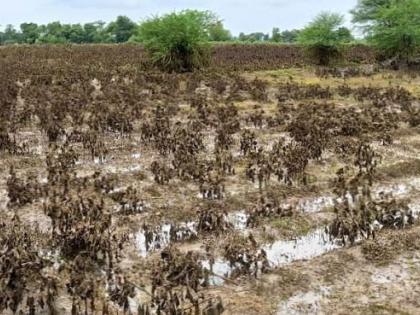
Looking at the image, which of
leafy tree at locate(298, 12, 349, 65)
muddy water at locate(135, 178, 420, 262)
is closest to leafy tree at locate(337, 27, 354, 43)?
leafy tree at locate(298, 12, 349, 65)

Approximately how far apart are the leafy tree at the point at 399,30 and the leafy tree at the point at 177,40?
942 cm

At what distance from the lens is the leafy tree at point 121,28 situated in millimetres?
81938

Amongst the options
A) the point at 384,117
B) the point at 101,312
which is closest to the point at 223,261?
the point at 101,312

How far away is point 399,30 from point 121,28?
197 ft

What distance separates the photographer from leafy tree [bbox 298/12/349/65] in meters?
30.6

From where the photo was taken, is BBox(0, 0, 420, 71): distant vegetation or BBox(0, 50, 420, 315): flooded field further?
BBox(0, 0, 420, 71): distant vegetation

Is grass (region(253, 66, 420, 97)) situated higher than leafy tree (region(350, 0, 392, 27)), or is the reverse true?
leafy tree (region(350, 0, 392, 27))

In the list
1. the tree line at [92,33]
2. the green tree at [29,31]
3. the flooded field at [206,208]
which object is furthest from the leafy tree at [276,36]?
the flooded field at [206,208]

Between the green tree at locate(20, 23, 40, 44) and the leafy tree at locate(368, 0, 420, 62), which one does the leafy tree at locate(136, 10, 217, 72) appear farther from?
the green tree at locate(20, 23, 40, 44)

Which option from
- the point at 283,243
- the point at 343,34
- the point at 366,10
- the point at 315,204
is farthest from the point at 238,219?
the point at 366,10

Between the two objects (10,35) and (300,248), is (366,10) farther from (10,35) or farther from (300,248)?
(10,35)

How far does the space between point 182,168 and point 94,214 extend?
2.86 m

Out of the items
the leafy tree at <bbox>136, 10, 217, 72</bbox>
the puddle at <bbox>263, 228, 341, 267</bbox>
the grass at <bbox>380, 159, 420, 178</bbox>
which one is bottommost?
the puddle at <bbox>263, 228, 341, 267</bbox>

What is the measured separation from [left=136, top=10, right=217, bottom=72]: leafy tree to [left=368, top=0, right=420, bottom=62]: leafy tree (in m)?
9.42
